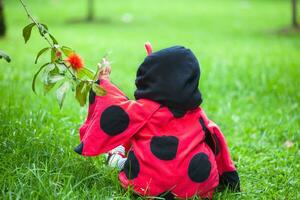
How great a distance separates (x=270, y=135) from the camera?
4230 millimetres

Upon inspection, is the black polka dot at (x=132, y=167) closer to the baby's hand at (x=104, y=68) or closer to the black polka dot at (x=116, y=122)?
the black polka dot at (x=116, y=122)

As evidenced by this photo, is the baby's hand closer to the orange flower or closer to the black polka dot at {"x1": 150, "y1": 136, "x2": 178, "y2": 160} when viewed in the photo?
the orange flower

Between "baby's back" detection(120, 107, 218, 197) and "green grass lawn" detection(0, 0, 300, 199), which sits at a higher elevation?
"baby's back" detection(120, 107, 218, 197)

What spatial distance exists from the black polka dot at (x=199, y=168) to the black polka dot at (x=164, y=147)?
13 cm

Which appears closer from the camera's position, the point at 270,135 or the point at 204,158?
the point at 204,158

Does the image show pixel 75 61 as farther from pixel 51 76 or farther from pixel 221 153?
pixel 221 153

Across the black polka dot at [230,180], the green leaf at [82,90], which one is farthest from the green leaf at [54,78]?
the black polka dot at [230,180]

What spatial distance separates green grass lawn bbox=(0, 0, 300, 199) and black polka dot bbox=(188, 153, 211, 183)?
0.98ft

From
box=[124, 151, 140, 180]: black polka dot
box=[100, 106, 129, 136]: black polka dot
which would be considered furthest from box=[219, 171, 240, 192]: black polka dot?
box=[100, 106, 129, 136]: black polka dot

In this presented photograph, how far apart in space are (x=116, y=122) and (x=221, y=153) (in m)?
0.72

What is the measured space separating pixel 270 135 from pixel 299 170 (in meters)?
0.82

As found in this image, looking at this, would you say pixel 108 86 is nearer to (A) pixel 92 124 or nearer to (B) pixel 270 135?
(A) pixel 92 124

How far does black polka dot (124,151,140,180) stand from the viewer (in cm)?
255

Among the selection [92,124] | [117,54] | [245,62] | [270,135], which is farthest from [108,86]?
[117,54]
